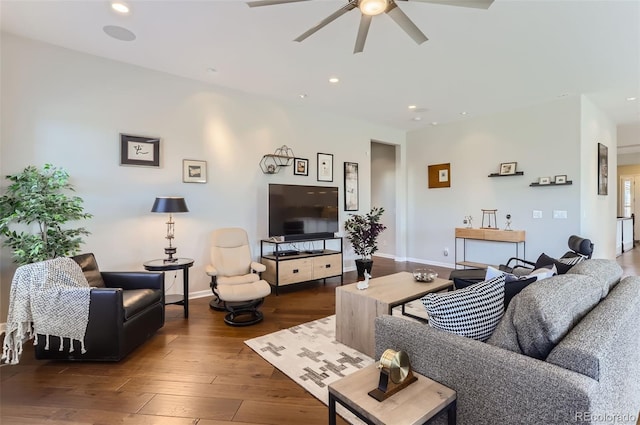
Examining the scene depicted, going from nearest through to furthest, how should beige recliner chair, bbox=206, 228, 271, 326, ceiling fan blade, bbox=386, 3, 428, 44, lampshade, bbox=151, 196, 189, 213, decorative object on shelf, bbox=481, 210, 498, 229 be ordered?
1. ceiling fan blade, bbox=386, 3, 428, 44
2. beige recliner chair, bbox=206, 228, 271, 326
3. lampshade, bbox=151, 196, 189, 213
4. decorative object on shelf, bbox=481, 210, 498, 229

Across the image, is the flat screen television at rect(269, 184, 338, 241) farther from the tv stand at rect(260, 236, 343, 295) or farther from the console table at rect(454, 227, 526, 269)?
the console table at rect(454, 227, 526, 269)

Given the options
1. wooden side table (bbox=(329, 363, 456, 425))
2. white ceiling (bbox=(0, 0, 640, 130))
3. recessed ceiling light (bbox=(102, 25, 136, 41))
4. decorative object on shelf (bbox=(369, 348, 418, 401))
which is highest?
recessed ceiling light (bbox=(102, 25, 136, 41))

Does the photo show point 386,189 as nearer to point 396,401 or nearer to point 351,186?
point 351,186

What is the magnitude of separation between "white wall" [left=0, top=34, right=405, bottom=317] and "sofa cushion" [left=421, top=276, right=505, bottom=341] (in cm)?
347

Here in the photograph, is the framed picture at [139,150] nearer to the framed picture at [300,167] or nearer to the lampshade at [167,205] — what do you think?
the lampshade at [167,205]

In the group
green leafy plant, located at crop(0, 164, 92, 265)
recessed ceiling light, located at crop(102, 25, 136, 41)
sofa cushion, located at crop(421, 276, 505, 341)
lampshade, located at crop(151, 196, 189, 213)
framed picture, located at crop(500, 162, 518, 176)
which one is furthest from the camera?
framed picture, located at crop(500, 162, 518, 176)

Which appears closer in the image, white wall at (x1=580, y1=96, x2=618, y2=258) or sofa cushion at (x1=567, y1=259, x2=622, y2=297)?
sofa cushion at (x1=567, y1=259, x2=622, y2=297)

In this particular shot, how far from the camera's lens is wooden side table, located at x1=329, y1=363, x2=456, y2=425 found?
1185 millimetres

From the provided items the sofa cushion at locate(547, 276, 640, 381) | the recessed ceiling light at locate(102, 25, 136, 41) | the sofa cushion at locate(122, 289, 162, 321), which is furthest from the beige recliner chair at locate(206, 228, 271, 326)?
the sofa cushion at locate(547, 276, 640, 381)

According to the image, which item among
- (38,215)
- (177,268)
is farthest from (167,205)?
(38,215)

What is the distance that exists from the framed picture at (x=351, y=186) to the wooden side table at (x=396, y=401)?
4.46 meters

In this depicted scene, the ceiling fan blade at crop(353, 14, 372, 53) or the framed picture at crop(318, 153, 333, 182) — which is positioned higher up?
the ceiling fan blade at crop(353, 14, 372, 53)

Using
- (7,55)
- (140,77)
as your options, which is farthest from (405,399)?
(7,55)

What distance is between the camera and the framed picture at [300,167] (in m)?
5.09
